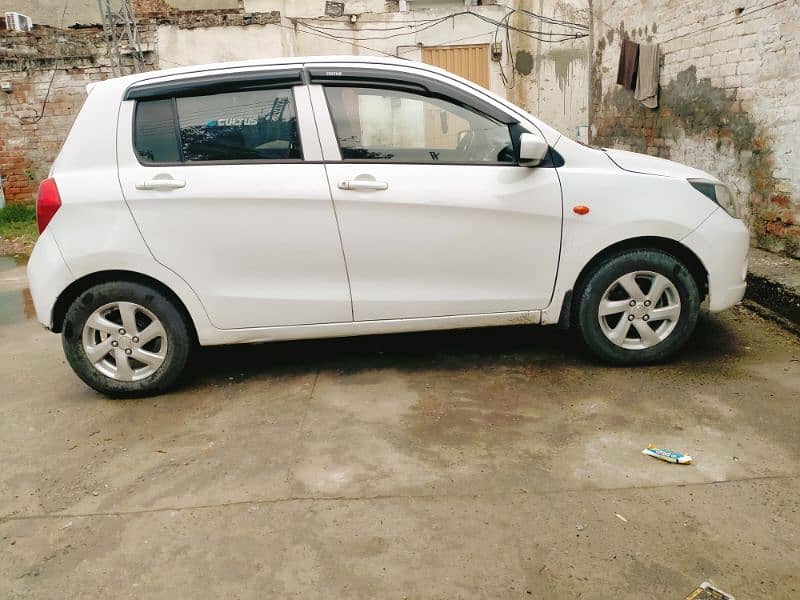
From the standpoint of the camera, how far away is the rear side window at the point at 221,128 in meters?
3.80

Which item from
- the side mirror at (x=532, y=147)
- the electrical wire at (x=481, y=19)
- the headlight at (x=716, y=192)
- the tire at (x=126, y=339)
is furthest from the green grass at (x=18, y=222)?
the headlight at (x=716, y=192)

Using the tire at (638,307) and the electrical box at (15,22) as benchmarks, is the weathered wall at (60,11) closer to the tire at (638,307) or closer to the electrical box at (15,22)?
the electrical box at (15,22)

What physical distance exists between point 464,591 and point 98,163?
9.73 ft

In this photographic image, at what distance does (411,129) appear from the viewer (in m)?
3.81

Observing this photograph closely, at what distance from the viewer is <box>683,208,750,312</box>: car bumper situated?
3.90 metres

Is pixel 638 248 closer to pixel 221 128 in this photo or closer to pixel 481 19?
pixel 221 128

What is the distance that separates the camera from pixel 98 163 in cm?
378

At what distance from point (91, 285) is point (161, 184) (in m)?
0.72

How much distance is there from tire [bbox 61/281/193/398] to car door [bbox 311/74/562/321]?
106 cm

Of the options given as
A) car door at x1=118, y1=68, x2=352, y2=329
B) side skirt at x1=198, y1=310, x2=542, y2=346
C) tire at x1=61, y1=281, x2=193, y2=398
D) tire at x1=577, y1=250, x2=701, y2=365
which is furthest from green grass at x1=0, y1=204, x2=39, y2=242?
tire at x1=577, y1=250, x2=701, y2=365

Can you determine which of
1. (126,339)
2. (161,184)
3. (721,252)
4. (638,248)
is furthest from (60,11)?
(721,252)

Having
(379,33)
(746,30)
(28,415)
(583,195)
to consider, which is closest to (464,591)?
(583,195)

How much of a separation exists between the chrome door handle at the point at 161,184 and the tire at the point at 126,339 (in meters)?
0.55

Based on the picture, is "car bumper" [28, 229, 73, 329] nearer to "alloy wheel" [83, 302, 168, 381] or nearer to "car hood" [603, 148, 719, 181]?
"alloy wheel" [83, 302, 168, 381]
